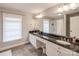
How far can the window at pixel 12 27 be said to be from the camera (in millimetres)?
3893

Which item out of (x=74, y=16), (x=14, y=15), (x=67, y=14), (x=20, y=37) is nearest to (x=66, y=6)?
(x=67, y=14)

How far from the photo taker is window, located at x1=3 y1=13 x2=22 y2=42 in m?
3.89

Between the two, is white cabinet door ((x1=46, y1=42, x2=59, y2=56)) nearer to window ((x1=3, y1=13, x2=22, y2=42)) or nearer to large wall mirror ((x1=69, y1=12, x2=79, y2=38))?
large wall mirror ((x1=69, y1=12, x2=79, y2=38))

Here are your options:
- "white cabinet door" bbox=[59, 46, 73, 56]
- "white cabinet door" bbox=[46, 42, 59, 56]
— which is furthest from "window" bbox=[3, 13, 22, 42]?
"white cabinet door" bbox=[59, 46, 73, 56]

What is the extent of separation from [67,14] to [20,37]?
341cm

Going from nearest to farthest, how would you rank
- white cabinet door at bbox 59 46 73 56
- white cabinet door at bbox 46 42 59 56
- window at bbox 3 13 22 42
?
white cabinet door at bbox 59 46 73 56 → white cabinet door at bbox 46 42 59 56 → window at bbox 3 13 22 42

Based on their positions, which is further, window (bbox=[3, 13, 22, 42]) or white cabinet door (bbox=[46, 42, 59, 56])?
window (bbox=[3, 13, 22, 42])

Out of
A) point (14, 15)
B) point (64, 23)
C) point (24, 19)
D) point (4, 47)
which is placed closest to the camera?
point (64, 23)

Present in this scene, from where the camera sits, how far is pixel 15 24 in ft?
14.7

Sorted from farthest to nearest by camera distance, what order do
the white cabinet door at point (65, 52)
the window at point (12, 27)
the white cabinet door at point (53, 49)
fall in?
the window at point (12, 27) → the white cabinet door at point (53, 49) → the white cabinet door at point (65, 52)

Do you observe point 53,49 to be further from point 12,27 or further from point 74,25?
point 12,27

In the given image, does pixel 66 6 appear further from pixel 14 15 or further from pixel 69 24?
pixel 14 15

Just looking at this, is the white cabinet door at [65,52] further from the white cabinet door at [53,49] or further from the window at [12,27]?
the window at [12,27]

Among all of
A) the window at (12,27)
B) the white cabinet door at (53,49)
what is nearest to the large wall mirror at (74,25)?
the white cabinet door at (53,49)
